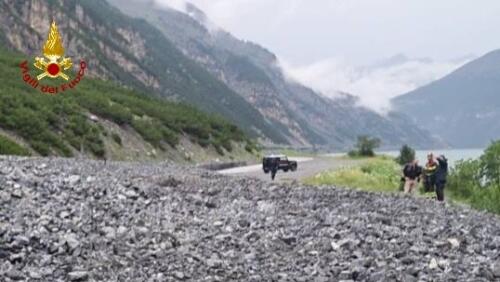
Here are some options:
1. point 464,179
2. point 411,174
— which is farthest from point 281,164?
point 411,174

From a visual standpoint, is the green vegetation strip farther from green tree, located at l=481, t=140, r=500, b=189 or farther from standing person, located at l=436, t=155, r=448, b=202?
standing person, located at l=436, t=155, r=448, b=202

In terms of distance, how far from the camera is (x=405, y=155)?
8150cm

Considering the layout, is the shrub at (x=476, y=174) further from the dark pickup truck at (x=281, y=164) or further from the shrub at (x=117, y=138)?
the shrub at (x=117, y=138)

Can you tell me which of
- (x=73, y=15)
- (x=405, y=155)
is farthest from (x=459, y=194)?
(x=73, y=15)

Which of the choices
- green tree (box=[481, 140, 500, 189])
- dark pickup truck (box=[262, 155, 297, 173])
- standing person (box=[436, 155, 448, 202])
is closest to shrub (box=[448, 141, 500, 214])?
green tree (box=[481, 140, 500, 189])

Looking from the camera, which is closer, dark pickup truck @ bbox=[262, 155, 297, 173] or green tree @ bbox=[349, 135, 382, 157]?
dark pickup truck @ bbox=[262, 155, 297, 173]

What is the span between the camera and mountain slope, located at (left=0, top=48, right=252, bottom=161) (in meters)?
44.5

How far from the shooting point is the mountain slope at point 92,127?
146 feet

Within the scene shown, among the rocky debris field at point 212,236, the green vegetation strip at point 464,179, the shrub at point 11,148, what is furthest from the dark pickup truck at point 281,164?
the rocky debris field at point 212,236

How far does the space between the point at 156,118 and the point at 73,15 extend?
4674 inches

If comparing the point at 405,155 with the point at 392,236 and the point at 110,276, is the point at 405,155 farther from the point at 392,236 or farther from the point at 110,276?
the point at 110,276

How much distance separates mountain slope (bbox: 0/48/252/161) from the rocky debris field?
19920 mm

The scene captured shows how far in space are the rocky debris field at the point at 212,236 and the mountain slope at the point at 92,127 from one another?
19.9 m

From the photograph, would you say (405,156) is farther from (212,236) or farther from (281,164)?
(212,236)
